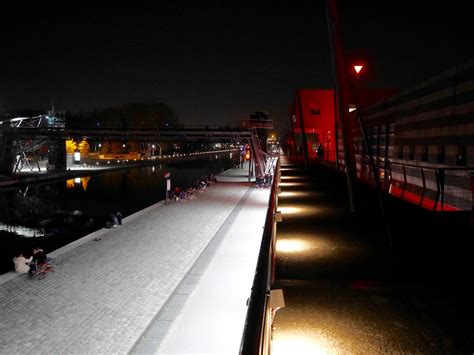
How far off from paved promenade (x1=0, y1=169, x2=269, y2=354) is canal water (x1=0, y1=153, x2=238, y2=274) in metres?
3.40

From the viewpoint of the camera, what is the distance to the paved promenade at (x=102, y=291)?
8961 millimetres

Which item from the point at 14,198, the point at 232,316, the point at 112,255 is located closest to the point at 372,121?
the point at 112,255

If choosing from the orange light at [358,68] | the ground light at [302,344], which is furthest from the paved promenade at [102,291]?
the orange light at [358,68]

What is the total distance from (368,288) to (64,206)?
31.7 metres

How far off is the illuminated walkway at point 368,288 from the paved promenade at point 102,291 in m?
3.23

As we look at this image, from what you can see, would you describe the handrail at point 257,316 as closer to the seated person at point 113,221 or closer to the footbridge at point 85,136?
the seated person at point 113,221

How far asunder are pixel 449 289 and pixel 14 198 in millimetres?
38260

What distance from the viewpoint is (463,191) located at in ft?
38.5

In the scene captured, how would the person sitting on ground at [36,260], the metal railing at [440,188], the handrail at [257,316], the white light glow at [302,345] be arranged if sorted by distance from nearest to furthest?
the handrail at [257,316] < the white light glow at [302,345] < the metal railing at [440,188] < the person sitting on ground at [36,260]

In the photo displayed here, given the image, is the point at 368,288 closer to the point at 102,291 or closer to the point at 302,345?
the point at 302,345

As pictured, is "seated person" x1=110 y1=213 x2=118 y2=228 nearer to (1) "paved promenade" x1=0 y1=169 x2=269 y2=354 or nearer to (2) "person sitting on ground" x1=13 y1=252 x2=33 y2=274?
(1) "paved promenade" x1=0 y1=169 x2=269 y2=354

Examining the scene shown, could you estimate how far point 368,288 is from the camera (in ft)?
16.9

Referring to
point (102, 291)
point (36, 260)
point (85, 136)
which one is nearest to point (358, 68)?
point (102, 291)

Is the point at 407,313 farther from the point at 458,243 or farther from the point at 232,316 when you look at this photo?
the point at 232,316
